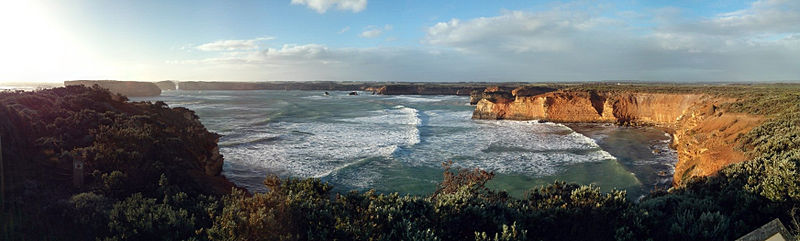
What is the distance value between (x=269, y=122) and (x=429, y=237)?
32474 millimetres

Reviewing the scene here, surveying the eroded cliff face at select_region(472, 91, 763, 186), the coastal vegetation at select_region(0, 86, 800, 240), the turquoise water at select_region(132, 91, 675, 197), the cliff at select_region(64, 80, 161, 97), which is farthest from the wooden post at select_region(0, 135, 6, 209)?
the cliff at select_region(64, 80, 161, 97)

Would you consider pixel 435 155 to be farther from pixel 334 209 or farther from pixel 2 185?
pixel 2 185

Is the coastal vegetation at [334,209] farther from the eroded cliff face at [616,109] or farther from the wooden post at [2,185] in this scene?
the eroded cliff face at [616,109]

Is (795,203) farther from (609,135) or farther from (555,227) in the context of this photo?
(609,135)

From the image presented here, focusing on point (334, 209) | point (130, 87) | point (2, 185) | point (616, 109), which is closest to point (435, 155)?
point (334, 209)

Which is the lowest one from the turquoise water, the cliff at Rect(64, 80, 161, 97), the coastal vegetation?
the turquoise water

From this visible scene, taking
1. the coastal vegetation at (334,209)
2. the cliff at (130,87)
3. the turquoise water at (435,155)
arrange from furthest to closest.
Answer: the cliff at (130,87) → the turquoise water at (435,155) → the coastal vegetation at (334,209)

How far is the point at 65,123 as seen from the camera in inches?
431

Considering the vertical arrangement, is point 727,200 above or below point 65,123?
below

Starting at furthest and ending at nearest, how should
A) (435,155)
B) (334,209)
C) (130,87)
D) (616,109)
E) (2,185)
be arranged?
(130,87) < (616,109) < (435,155) < (2,185) < (334,209)

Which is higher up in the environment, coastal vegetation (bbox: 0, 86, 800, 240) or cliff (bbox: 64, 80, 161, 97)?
cliff (bbox: 64, 80, 161, 97)

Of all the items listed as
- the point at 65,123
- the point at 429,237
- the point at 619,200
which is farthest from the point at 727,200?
the point at 65,123

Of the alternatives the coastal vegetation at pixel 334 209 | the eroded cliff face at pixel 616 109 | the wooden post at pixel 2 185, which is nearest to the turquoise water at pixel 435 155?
the eroded cliff face at pixel 616 109

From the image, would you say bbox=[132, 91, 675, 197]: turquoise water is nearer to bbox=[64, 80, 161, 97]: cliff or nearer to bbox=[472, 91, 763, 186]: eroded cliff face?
bbox=[472, 91, 763, 186]: eroded cliff face
